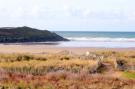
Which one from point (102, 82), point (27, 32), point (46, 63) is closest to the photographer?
point (102, 82)

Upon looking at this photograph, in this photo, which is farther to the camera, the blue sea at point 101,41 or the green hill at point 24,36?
the green hill at point 24,36

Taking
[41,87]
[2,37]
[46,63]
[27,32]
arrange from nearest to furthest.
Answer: [41,87], [46,63], [2,37], [27,32]

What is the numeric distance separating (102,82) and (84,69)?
32.2 feet

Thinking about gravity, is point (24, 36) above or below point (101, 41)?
above

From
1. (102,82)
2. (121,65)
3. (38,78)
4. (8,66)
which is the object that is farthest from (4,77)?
(121,65)

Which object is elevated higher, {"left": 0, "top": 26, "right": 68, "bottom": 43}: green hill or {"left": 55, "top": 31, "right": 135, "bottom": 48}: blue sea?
{"left": 0, "top": 26, "right": 68, "bottom": 43}: green hill

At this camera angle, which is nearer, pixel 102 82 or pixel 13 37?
pixel 102 82

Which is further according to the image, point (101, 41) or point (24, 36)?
point (101, 41)

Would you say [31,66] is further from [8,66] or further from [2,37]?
[2,37]

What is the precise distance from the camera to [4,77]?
17344 millimetres

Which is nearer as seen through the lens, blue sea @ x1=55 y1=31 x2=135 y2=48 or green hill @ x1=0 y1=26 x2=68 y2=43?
blue sea @ x1=55 y1=31 x2=135 y2=48

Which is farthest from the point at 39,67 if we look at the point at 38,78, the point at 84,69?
the point at 38,78

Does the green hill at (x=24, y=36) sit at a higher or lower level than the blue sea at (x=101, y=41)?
higher

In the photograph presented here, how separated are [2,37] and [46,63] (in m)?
47.3
